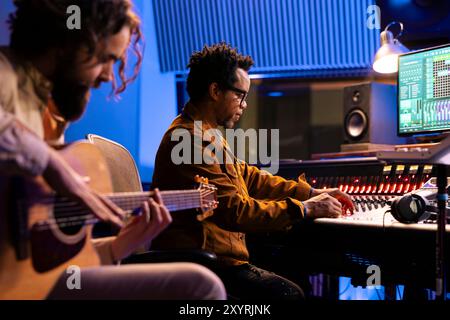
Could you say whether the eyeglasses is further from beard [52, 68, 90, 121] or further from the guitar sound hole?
the guitar sound hole

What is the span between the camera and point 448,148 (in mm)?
1723

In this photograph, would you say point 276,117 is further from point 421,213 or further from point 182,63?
point 421,213

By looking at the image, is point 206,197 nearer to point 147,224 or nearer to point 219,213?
point 219,213

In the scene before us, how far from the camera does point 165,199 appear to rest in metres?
1.67

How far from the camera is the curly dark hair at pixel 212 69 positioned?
8.03 feet

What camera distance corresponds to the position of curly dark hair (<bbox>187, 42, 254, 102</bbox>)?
8.03ft

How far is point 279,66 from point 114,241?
255 centimetres

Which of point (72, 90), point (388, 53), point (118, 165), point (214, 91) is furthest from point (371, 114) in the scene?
point (72, 90)

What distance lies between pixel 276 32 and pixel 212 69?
159 cm

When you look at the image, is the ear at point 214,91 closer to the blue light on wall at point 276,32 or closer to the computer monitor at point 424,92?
the computer monitor at point 424,92

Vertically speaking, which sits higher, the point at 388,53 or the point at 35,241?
the point at 388,53
